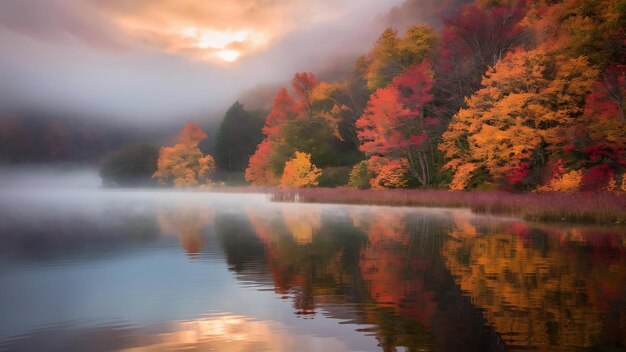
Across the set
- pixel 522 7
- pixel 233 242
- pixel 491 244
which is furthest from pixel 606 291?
pixel 522 7

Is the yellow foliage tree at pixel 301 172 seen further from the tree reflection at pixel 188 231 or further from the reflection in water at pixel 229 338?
the reflection in water at pixel 229 338

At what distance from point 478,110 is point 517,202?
30.9ft

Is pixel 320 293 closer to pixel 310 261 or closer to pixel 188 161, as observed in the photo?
pixel 310 261

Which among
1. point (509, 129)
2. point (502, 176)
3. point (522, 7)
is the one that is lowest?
point (502, 176)

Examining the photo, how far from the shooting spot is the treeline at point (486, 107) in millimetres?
29562

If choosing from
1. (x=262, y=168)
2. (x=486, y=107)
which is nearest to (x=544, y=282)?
(x=486, y=107)

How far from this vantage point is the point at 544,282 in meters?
11.8

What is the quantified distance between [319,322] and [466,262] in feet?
24.0

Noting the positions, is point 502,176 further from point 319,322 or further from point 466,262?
point 319,322

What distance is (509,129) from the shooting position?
34.6 metres

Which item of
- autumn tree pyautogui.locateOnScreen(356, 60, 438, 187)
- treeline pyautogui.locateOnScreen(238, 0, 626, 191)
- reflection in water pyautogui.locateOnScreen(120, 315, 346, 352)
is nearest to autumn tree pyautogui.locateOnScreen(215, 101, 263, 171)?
treeline pyautogui.locateOnScreen(238, 0, 626, 191)

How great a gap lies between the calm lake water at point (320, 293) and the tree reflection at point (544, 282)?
0.13ft

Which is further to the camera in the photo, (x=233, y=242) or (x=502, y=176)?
(x=502, y=176)

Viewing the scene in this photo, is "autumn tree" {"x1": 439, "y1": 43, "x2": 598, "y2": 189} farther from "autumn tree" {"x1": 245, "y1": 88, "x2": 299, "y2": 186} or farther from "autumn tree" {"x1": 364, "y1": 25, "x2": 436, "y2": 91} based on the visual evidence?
"autumn tree" {"x1": 245, "y1": 88, "x2": 299, "y2": 186}
